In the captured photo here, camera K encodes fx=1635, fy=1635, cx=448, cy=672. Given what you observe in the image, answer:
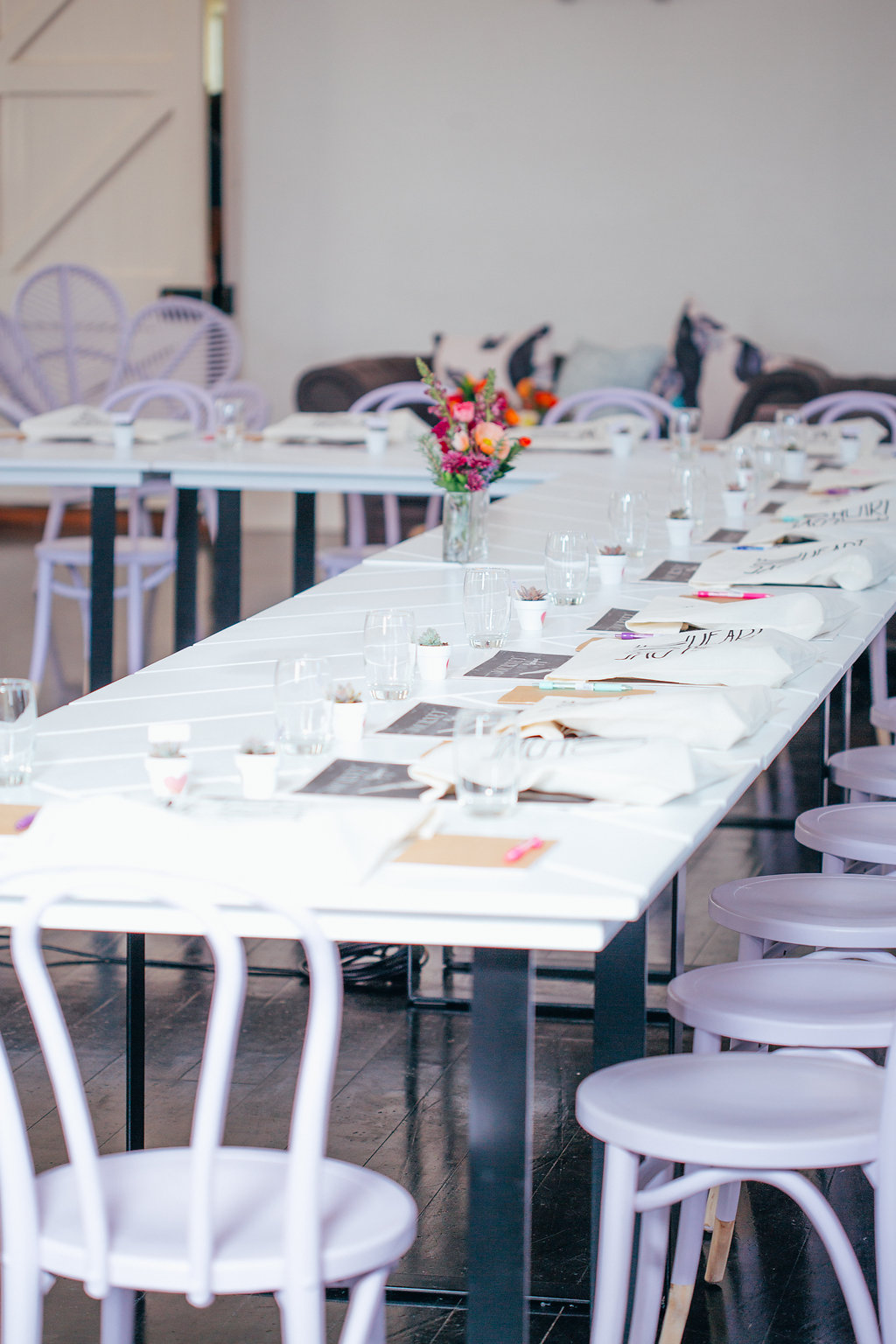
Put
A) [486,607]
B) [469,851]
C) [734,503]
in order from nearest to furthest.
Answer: [469,851] → [486,607] → [734,503]

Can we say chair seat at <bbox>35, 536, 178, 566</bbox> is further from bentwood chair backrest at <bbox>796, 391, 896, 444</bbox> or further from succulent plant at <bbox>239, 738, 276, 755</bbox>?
succulent plant at <bbox>239, 738, 276, 755</bbox>

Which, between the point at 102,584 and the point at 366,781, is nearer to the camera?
the point at 366,781

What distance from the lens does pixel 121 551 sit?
4711mm

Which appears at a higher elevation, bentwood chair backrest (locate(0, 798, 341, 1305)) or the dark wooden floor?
bentwood chair backrest (locate(0, 798, 341, 1305))

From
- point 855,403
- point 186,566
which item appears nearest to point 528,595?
point 186,566

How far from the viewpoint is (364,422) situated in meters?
5.22

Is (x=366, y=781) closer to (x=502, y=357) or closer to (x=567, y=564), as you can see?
(x=567, y=564)

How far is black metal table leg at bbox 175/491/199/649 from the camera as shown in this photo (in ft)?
15.3

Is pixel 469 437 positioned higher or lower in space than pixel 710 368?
lower

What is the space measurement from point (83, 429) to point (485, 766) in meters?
3.62

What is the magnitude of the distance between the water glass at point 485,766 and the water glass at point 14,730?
425 millimetres

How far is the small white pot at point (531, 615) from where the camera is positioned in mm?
2383

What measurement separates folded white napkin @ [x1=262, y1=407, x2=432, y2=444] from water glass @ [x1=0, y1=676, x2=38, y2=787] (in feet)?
10.9

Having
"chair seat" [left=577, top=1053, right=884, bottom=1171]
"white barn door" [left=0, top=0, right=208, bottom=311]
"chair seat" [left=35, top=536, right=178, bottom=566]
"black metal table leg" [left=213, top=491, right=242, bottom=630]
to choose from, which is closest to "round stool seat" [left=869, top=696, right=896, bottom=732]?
"chair seat" [left=577, top=1053, right=884, bottom=1171]
